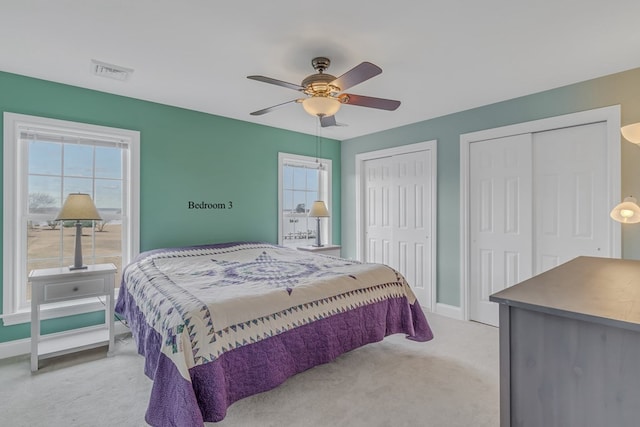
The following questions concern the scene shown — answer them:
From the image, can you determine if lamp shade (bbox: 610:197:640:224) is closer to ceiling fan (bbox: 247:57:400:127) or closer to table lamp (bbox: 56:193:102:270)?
ceiling fan (bbox: 247:57:400:127)

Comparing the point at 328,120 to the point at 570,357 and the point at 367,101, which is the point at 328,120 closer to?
the point at 367,101

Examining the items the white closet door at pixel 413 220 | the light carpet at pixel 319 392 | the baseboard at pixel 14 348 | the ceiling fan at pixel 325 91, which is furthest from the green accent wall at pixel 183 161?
the ceiling fan at pixel 325 91

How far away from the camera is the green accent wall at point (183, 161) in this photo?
285 centimetres

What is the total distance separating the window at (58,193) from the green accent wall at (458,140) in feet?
9.75

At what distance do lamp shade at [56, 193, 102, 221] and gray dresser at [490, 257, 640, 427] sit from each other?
2.91m

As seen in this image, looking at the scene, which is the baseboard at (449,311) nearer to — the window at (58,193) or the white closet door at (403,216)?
the white closet door at (403,216)

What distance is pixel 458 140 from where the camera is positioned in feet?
12.2

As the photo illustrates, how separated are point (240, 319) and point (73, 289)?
1.64m

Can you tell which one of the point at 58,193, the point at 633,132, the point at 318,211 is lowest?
the point at 318,211

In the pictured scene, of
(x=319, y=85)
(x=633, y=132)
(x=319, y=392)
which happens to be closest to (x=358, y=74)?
(x=319, y=85)

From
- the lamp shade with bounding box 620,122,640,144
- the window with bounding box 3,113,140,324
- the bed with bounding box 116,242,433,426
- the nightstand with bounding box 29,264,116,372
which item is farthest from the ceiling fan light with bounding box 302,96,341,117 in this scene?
the nightstand with bounding box 29,264,116,372

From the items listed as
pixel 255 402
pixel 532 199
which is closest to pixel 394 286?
pixel 255 402

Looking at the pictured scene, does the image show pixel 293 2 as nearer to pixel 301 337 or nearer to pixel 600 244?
pixel 301 337

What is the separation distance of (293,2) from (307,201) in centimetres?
325
